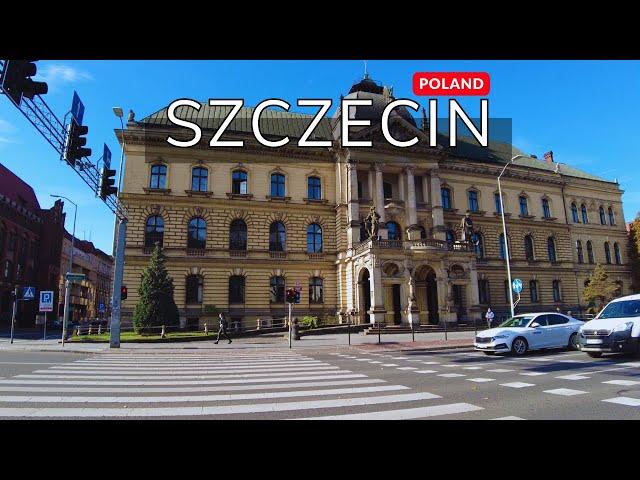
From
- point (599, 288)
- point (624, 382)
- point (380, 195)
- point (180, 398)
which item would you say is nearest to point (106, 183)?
point (180, 398)

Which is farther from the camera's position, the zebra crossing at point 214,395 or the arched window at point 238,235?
the arched window at point 238,235

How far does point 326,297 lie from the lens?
1439 inches

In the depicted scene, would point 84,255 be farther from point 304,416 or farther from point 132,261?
point 304,416

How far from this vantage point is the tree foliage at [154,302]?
87.2ft

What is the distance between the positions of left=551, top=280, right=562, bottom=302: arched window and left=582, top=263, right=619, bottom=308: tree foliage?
2.44 meters

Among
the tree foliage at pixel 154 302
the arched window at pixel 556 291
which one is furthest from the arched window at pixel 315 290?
the arched window at pixel 556 291

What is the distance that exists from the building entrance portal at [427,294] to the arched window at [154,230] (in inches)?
875

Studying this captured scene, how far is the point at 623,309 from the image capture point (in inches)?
512

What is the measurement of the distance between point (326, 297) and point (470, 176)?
2084 cm

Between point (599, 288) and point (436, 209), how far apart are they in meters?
19.9

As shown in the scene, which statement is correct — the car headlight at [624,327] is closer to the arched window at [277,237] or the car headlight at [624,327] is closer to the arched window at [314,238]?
the arched window at [314,238]

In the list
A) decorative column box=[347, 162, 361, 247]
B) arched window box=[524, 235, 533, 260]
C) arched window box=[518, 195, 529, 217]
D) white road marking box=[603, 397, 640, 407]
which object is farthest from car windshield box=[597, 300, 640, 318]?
arched window box=[518, 195, 529, 217]

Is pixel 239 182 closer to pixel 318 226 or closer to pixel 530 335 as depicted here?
pixel 318 226
